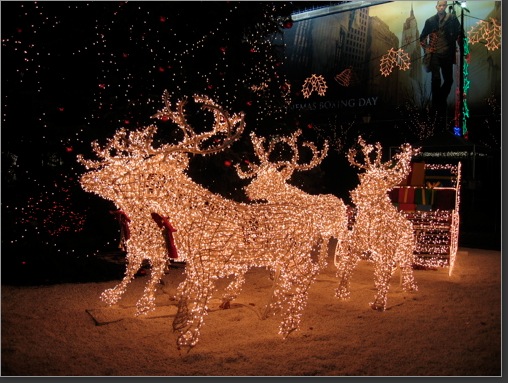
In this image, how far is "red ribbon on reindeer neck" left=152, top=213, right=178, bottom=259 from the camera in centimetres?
476

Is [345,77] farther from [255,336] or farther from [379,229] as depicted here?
[255,336]

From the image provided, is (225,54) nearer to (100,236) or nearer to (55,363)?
(100,236)

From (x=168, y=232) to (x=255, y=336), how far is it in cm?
145

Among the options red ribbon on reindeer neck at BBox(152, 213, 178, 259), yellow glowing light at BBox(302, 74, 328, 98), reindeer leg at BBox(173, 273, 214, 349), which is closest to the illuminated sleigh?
red ribbon on reindeer neck at BBox(152, 213, 178, 259)

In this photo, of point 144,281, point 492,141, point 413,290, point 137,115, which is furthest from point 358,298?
point 492,141

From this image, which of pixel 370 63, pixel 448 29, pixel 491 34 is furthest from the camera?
pixel 370 63

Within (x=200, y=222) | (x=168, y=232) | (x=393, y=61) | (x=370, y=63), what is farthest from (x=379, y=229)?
(x=370, y=63)

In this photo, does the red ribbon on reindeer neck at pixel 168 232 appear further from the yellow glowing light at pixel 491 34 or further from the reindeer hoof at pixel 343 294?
the yellow glowing light at pixel 491 34

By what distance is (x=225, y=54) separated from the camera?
8852mm

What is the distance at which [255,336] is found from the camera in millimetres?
4621

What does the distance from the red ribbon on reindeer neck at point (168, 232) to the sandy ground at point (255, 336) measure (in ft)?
2.67

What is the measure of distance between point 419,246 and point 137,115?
18.8 ft

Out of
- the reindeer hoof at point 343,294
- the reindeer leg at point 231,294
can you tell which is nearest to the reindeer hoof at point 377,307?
the reindeer hoof at point 343,294

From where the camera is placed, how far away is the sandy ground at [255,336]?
387 centimetres
